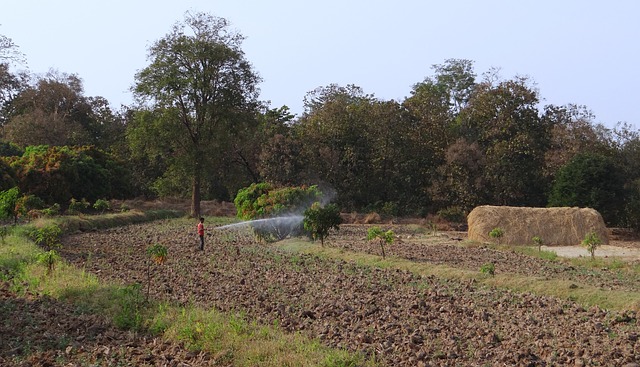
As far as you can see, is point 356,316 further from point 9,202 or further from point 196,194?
point 196,194

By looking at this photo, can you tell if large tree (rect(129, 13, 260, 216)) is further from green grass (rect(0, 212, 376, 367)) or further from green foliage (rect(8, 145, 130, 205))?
green grass (rect(0, 212, 376, 367))

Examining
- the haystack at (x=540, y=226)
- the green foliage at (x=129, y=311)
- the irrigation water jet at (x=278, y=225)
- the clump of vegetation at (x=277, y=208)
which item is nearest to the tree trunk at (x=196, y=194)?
the clump of vegetation at (x=277, y=208)

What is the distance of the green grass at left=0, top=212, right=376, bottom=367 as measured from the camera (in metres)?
7.04

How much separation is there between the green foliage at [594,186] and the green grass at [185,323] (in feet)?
70.8

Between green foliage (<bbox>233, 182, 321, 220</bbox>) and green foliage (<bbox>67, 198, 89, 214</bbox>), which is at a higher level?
green foliage (<bbox>233, 182, 321, 220</bbox>)

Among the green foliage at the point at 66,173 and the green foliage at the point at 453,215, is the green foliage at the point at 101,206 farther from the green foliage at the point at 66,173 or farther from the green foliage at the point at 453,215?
the green foliage at the point at 453,215

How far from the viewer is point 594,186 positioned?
89.8 ft

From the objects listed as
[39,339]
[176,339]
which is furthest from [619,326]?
[39,339]

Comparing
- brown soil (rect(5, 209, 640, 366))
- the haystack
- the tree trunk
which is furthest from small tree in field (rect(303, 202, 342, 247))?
the tree trunk

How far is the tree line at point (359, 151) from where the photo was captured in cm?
3131

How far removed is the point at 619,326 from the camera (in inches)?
340

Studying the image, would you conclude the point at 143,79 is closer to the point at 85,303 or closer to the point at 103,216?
the point at 103,216

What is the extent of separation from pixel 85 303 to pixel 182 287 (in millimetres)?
2061

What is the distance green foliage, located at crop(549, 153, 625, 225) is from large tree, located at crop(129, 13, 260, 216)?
1578 centimetres
